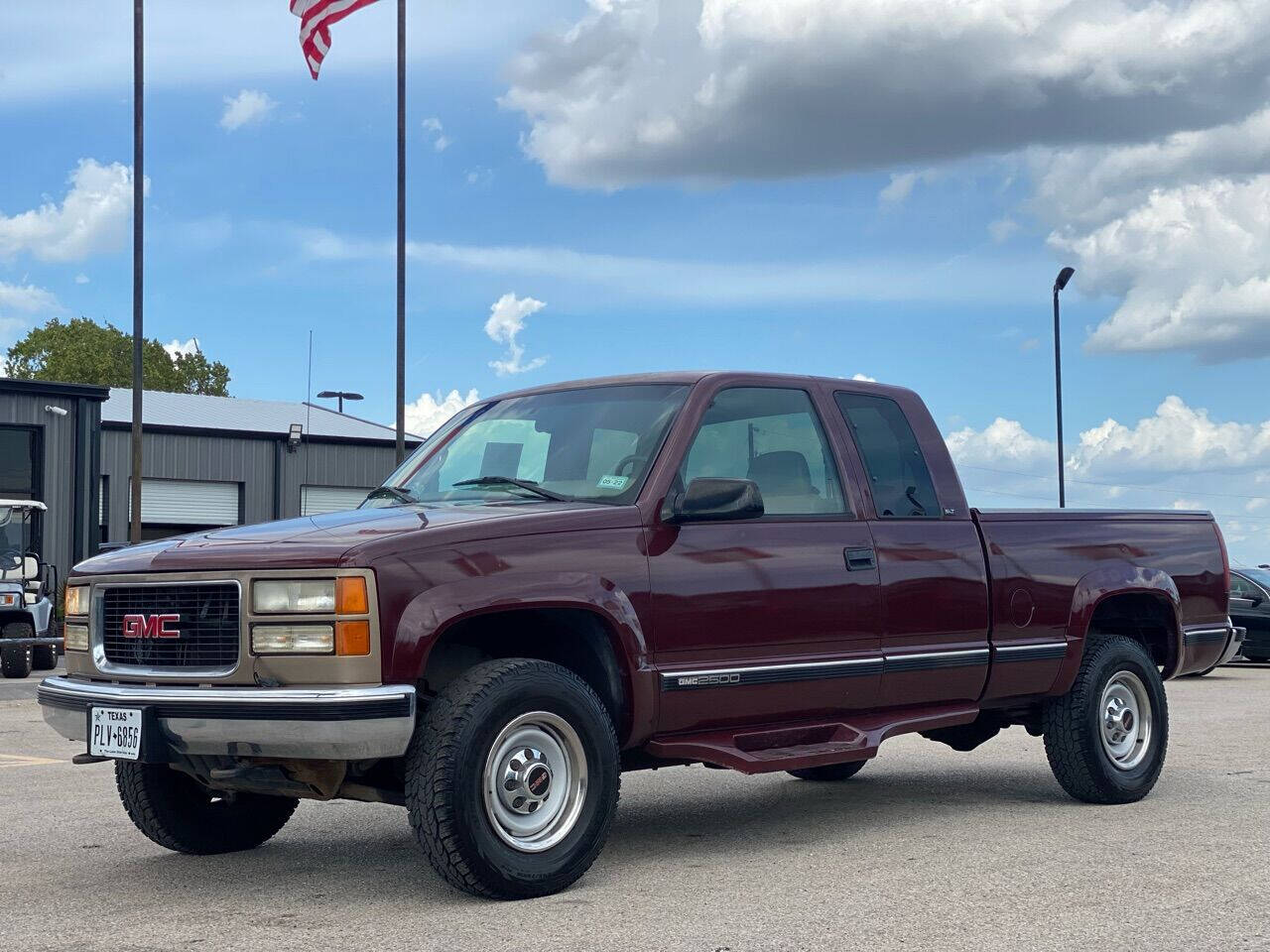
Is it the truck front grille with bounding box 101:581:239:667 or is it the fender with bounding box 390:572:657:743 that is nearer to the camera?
the fender with bounding box 390:572:657:743

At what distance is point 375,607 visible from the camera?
5484mm

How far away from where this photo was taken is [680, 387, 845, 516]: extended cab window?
691 centimetres

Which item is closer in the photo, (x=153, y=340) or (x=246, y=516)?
(x=246, y=516)

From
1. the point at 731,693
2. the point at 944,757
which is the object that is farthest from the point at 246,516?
the point at 731,693

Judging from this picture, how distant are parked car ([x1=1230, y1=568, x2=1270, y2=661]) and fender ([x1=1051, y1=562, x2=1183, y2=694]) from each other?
1388 cm

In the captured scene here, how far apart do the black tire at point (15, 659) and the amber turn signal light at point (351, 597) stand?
17.0 meters

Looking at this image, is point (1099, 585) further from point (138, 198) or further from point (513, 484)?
point (138, 198)

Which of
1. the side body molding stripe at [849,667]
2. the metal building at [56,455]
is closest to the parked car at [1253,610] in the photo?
the side body molding stripe at [849,667]

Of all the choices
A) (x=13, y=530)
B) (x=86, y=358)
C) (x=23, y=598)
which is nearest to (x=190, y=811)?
(x=23, y=598)

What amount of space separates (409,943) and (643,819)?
287cm

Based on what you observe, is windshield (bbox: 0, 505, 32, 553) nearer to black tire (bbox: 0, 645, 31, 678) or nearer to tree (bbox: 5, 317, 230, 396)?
black tire (bbox: 0, 645, 31, 678)

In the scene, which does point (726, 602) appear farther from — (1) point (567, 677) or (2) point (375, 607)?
(2) point (375, 607)

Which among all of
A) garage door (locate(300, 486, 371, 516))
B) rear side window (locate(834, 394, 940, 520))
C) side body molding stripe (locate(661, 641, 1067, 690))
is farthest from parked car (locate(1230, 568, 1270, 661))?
garage door (locate(300, 486, 371, 516))

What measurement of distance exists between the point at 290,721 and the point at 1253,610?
63.1 feet
